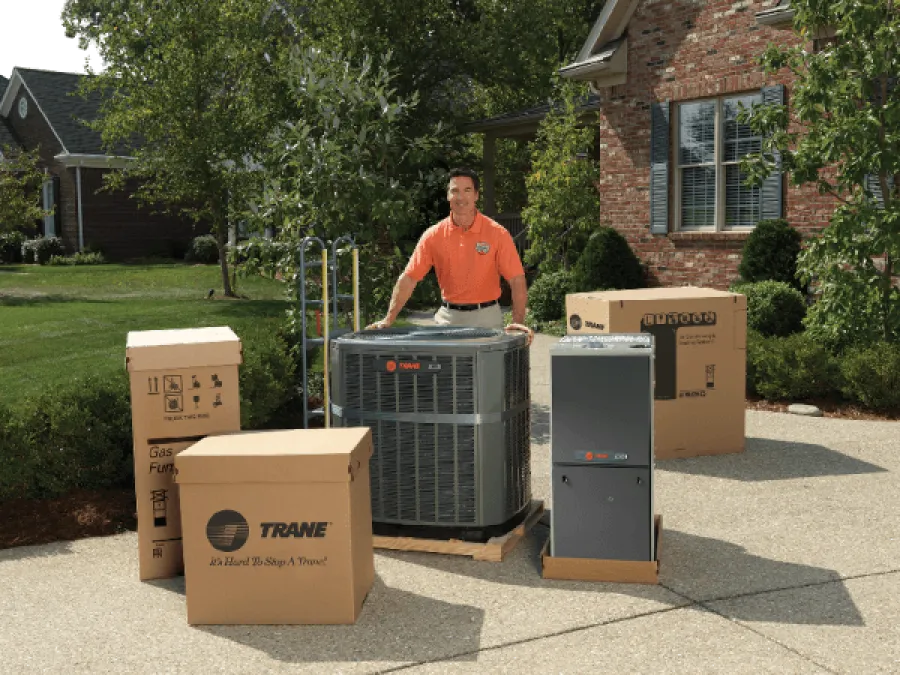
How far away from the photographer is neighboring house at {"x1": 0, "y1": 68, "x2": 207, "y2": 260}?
30.8 m

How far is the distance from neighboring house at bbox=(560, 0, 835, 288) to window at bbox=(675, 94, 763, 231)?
14mm

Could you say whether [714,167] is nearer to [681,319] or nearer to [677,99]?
[677,99]

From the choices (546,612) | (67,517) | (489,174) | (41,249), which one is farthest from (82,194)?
(546,612)

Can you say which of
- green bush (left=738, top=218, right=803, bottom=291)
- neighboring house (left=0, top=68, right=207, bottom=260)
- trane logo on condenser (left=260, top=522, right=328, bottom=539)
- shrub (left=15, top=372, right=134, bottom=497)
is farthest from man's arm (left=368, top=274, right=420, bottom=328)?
neighboring house (left=0, top=68, right=207, bottom=260)

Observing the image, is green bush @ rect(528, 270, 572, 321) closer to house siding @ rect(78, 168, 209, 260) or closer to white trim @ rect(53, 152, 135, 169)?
house siding @ rect(78, 168, 209, 260)

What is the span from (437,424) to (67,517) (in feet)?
7.23

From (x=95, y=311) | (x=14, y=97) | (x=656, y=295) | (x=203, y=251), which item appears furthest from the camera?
(x=14, y=97)

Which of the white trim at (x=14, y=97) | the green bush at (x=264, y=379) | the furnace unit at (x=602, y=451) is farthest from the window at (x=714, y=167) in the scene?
the white trim at (x=14, y=97)

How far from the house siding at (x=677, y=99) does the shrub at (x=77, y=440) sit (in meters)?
9.25

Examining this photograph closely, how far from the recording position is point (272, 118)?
19.1 m

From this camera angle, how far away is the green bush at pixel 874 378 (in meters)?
8.56

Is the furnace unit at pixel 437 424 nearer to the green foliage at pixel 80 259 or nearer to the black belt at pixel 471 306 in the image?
the black belt at pixel 471 306

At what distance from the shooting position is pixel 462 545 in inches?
203

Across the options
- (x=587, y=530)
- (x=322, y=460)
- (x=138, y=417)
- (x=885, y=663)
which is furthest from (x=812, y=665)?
(x=138, y=417)
